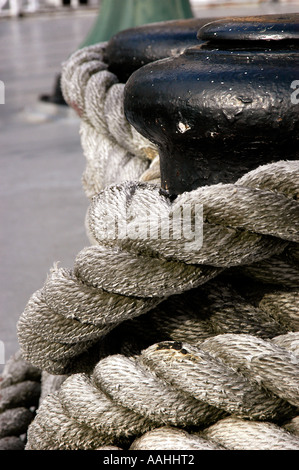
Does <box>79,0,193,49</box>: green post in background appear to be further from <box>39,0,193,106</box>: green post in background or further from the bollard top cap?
the bollard top cap

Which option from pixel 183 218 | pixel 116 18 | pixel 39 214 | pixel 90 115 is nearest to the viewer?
pixel 183 218

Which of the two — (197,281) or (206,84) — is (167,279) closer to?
(197,281)

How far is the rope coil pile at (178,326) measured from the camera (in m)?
0.61

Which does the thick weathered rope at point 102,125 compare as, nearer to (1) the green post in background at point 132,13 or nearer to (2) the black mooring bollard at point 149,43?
(2) the black mooring bollard at point 149,43

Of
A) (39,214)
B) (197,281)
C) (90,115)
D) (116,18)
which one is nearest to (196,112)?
(197,281)

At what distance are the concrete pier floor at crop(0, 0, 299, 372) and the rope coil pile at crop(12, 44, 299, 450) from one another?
1.61ft

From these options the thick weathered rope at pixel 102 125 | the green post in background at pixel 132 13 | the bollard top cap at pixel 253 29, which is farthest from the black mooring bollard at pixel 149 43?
the green post in background at pixel 132 13

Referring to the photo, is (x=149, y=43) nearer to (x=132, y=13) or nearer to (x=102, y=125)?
(x=102, y=125)

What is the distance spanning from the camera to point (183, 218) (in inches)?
24.5

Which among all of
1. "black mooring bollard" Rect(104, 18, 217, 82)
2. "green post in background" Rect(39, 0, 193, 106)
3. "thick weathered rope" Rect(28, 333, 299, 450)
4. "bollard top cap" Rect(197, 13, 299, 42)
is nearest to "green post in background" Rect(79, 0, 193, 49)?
"green post in background" Rect(39, 0, 193, 106)

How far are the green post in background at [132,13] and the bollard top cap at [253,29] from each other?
189cm

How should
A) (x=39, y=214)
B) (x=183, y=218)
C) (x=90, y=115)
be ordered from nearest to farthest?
(x=183, y=218), (x=90, y=115), (x=39, y=214)

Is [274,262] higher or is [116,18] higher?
[274,262]
